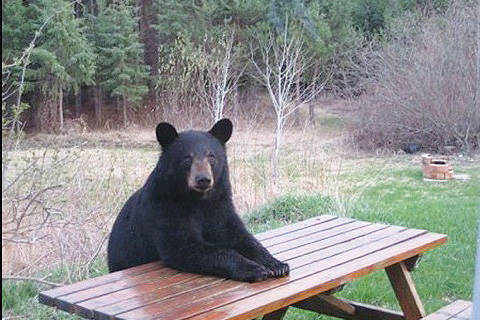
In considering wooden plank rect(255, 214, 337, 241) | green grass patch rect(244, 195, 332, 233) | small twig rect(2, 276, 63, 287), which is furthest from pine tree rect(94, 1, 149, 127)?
wooden plank rect(255, 214, 337, 241)

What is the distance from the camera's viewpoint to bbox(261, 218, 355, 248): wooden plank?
319 cm

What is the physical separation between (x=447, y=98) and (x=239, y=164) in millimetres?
8063

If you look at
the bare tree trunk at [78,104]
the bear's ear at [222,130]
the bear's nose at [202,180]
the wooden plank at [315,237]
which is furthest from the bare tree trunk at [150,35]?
the bear's nose at [202,180]

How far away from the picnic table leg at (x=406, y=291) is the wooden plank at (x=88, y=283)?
50.9 inches

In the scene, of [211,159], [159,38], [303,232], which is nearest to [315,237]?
[303,232]

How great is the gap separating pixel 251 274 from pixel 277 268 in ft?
0.51

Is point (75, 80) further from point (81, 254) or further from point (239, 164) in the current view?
point (81, 254)

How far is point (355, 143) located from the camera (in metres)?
16.8

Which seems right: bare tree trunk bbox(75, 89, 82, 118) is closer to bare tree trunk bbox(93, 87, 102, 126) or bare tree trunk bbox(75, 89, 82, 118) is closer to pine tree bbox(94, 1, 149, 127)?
Result: bare tree trunk bbox(93, 87, 102, 126)

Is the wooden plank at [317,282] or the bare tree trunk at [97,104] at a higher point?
the bare tree trunk at [97,104]

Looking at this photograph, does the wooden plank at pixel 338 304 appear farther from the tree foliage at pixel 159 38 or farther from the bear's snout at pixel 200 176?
the tree foliage at pixel 159 38

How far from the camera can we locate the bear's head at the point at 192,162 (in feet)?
8.69

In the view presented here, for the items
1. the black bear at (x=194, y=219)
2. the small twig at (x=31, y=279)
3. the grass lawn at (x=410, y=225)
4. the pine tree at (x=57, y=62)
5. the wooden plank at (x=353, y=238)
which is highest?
the pine tree at (x=57, y=62)

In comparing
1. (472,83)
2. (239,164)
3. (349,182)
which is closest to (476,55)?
(472,83)
